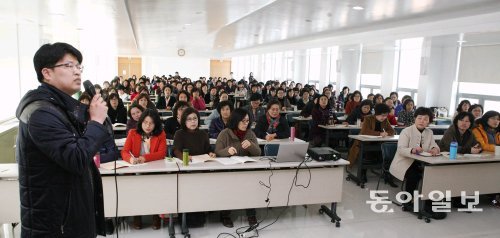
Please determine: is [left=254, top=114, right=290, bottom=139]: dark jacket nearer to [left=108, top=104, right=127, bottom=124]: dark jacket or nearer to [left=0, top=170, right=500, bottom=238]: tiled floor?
[left=0, top=170, right=500, bottom=238]: tiled floor

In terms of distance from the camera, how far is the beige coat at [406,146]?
471 centimetres

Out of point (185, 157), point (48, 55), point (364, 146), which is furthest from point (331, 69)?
point (48, 55)

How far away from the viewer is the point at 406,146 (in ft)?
15.7

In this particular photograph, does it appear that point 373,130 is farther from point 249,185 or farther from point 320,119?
point 249,185

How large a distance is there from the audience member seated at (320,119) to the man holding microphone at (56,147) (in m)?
6.05

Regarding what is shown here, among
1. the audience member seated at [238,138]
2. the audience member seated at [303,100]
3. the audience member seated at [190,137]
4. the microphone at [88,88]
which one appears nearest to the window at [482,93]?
the audience member seated at [303,100]

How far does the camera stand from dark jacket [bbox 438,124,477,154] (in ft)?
16.6

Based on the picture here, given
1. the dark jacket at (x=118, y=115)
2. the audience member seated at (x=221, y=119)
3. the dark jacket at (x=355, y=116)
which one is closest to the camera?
the audience member seated at (x=221, y=119)

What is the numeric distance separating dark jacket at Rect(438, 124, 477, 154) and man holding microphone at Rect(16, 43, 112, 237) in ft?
16.2

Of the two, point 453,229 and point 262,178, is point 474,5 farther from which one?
point 262,178

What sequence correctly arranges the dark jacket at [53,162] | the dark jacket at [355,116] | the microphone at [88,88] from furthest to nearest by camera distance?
the dark jacket at [355,116], the microphone at [88,88], the dark jacket at [53,162]

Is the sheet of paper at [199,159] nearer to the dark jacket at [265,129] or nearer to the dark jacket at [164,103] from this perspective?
the dark jacket at [265,129]

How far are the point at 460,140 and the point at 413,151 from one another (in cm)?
102

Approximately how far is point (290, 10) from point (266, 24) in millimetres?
2358
